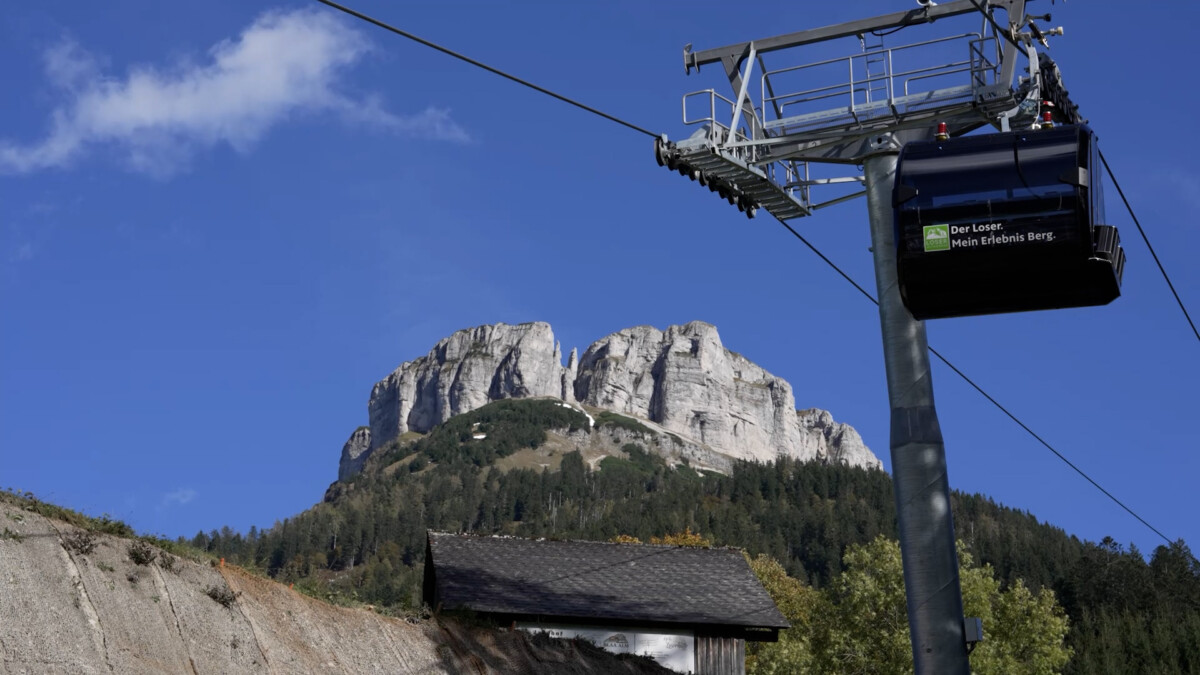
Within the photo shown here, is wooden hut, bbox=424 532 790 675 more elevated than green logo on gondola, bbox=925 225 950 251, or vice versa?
green logo on gondola, bbox=925 225 950 251

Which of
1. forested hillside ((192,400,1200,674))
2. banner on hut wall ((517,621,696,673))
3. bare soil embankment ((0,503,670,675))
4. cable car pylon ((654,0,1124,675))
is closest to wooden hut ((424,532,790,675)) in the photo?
banner on hut wall ((517,621,696,673))

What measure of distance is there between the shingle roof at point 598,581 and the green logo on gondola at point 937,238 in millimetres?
16427

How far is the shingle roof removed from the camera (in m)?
32.8

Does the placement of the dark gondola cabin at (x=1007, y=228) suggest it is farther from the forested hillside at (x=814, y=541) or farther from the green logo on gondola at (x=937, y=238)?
the forested hillside at (x=814, y=541)

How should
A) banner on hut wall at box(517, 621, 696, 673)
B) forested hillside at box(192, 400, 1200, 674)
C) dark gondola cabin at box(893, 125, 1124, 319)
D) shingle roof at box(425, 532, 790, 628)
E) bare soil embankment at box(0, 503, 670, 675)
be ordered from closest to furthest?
dark gondola cabin at box(893, 125, 1124, 319) → bare soil embankment at box(0, 503, 670, 675) → shingle roof at box(425, 532, 790, 628) → banner on hut wall at box(517, 621, 696, 673) → forested hillside at box(192, 400, 1200, 674)

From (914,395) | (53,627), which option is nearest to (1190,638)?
(914,395)

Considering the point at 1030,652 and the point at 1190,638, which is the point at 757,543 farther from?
the point at 1030,652

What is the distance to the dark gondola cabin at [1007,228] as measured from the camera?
55.8 feet

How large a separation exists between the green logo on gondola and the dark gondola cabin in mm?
13

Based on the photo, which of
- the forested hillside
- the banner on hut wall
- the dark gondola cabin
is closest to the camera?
the dark gondola cabin

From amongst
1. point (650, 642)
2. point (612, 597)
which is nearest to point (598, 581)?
point (612, 597)

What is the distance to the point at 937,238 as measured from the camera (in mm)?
17312

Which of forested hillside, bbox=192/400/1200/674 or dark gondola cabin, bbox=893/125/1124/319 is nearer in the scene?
dark gondola cabin, bbox=893/125/1124/319

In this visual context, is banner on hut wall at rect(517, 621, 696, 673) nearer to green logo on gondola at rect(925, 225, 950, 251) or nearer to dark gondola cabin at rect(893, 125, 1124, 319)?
dark gondola cabin at rect(893, 125, 1124, 319)
